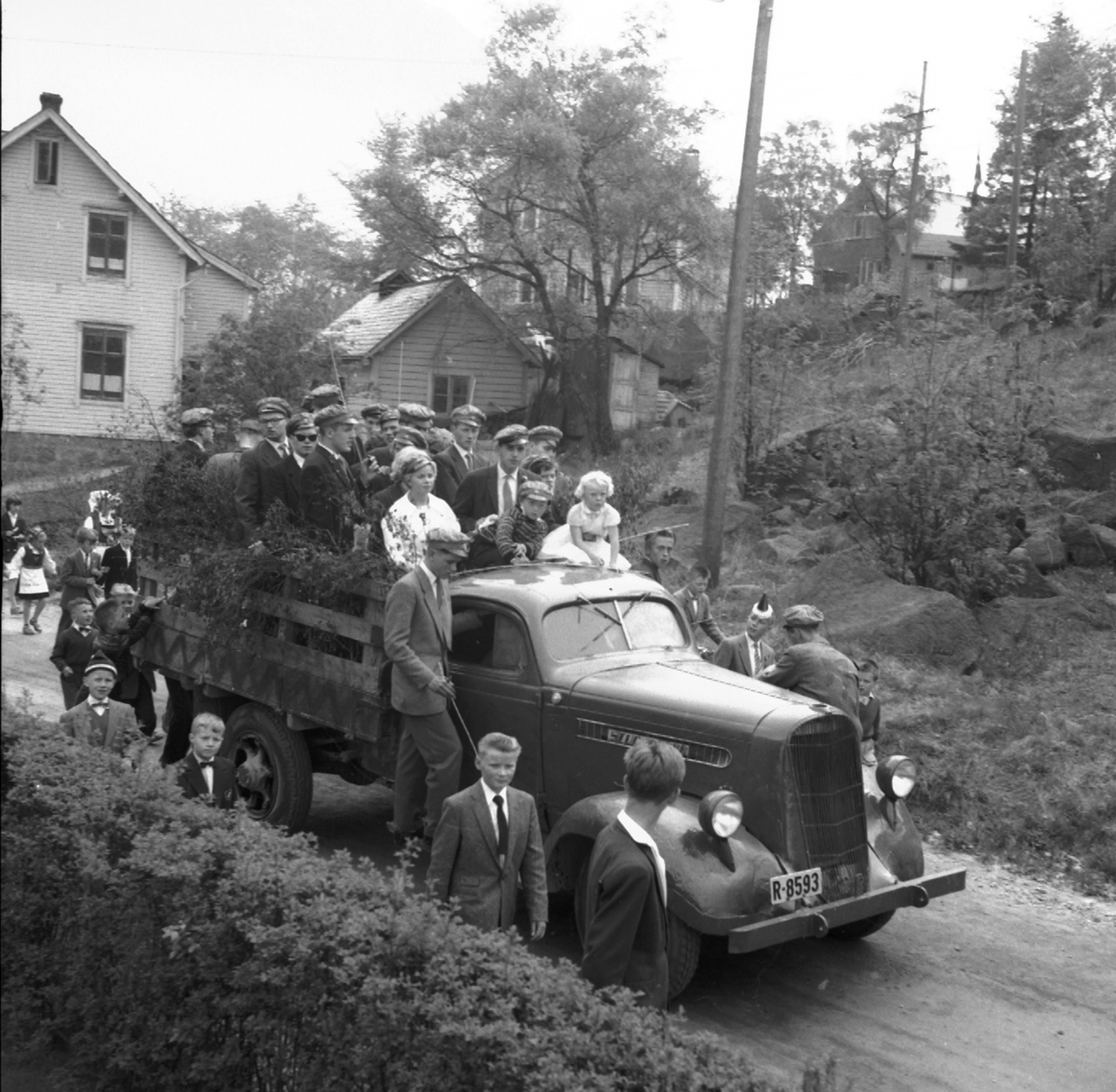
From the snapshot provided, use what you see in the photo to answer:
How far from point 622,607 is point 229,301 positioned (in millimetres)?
29866

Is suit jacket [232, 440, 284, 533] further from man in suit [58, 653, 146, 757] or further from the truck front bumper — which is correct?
the truck front bumper

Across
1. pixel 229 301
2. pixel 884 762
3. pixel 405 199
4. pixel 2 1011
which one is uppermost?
pixel 405 199

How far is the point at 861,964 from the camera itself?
734cm

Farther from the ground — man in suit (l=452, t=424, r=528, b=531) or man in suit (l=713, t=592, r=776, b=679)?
man in suit (l=452, t=424, r=528, b=531)

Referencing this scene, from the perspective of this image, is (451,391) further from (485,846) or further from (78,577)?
(485,846)

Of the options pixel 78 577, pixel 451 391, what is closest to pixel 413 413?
pixel 78 577

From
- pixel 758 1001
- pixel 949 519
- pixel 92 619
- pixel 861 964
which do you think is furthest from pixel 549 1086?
pixel 949 519

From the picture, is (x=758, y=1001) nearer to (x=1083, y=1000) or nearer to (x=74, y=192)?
(x=1083, y=1000)

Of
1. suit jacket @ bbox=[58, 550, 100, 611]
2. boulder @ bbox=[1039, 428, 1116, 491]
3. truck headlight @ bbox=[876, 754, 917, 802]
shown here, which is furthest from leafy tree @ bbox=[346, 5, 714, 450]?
truck headlight @ bbox=[876, 754, 917, 802]

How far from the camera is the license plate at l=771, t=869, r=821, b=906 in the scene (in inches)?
251

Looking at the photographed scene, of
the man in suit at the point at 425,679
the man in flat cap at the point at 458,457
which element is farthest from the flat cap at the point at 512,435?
the man in suit at the point at 425,679

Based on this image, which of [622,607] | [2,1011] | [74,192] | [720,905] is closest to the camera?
[2,1011]

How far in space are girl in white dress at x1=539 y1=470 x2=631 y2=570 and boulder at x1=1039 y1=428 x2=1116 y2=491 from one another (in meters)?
10.1

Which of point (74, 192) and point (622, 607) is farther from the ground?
point (74, 192)
